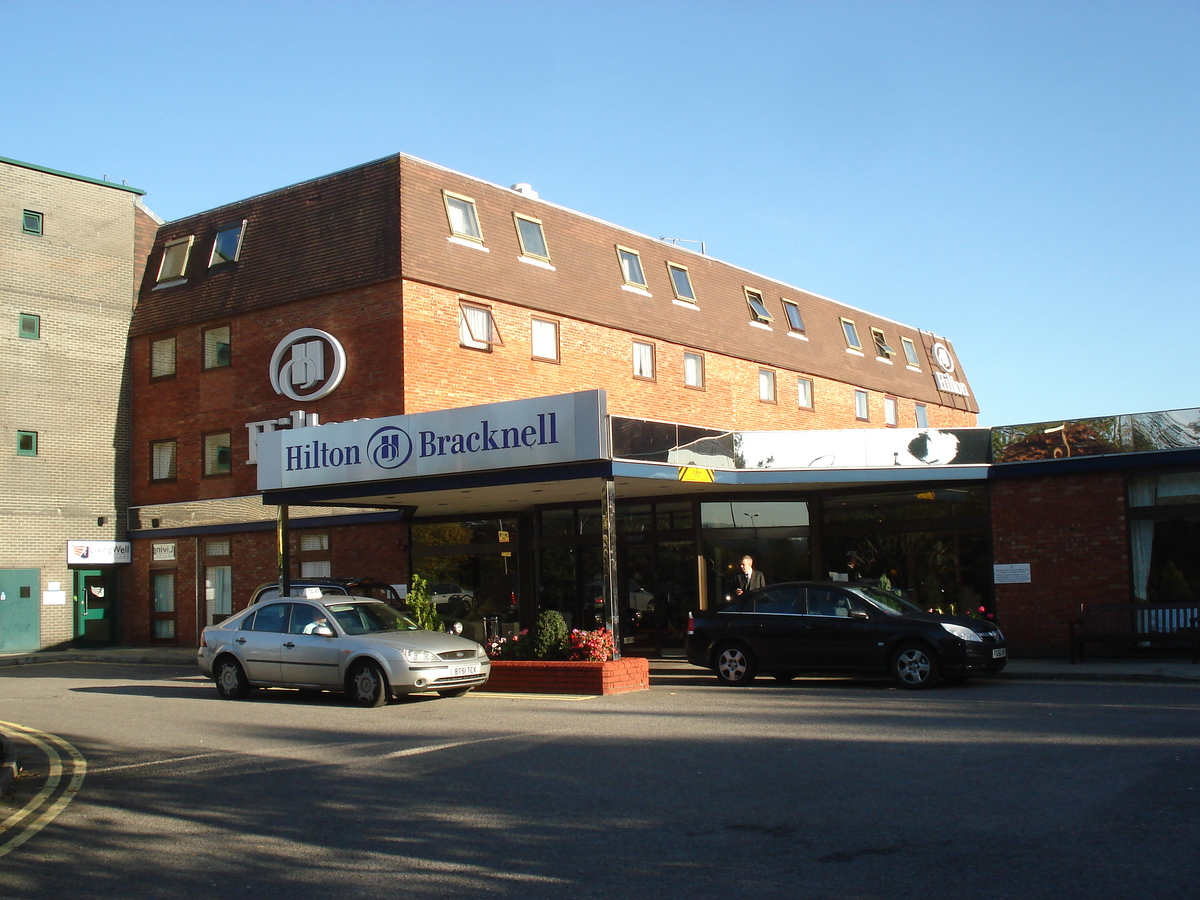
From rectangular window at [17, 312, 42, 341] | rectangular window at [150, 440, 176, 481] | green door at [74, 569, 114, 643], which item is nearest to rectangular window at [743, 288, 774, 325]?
rectangular window at [150, 440, 176, 481]

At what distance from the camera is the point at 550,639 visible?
16844mm

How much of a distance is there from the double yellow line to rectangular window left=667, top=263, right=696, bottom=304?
72.8 ft

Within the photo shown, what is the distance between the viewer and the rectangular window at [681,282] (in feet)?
105

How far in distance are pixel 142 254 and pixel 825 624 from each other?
22780 millimetres

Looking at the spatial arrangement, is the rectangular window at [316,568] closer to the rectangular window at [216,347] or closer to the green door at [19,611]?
the rectangular window at [216,347]

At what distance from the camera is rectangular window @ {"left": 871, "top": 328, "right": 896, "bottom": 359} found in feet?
136

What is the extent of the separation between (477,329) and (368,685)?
12.3m

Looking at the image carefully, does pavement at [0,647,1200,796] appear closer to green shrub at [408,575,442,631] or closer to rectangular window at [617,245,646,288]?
green shrub at [408,575,442,631]

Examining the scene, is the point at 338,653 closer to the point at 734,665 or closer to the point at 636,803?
the point at 734,665

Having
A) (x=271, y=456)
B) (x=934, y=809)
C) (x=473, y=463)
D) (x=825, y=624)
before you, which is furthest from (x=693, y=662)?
(x=934, y=809)

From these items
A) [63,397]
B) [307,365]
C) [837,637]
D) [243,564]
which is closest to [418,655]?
[837,637]

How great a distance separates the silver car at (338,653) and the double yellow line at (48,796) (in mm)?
3425

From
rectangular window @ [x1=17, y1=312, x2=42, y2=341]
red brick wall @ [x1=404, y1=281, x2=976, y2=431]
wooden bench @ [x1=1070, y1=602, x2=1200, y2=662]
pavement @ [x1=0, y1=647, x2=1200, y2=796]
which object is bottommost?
pavement @ [x1=0, y1=647, x2=1200, y2=796]

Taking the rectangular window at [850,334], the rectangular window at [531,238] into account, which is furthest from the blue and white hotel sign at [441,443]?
the rectangular window at [850,334]
